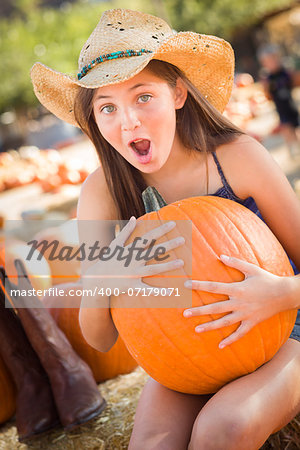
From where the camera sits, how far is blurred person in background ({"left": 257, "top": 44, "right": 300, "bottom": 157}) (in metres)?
7.71

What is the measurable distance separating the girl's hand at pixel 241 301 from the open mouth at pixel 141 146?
546 millimetres

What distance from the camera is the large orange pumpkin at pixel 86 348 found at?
2574 millimetres

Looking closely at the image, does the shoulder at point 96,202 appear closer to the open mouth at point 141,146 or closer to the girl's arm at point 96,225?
the girl's arm at point 96,225

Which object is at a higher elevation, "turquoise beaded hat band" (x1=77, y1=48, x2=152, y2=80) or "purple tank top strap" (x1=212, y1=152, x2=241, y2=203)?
"turquoise beaded hat band" (x1=77, y1=48, x2=152, y2=80)

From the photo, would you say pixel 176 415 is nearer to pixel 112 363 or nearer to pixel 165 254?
pixel 165 254

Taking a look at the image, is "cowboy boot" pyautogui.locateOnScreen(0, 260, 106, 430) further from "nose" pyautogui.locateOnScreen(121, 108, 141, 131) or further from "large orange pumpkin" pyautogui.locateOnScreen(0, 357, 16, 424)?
"nose" pyautogui.locateOnScreen(121, 108, 141, 131)

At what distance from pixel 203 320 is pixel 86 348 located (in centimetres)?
114

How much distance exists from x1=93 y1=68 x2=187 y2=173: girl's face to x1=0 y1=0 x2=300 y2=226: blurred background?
467 centimetres

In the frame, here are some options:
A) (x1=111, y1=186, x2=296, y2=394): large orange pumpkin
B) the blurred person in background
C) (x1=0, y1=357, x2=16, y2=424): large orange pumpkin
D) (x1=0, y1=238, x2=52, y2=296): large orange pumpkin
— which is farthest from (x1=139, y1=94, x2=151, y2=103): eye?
the blurred person in background

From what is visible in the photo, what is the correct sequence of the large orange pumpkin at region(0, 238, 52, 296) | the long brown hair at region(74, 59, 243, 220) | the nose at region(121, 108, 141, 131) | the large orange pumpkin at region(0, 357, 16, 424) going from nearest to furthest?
the nose at region(121, 108, 141, 131), the long brown hair at region(74, 59, 243, 220), the large orange pumpkin at region(0, 357, 16, 424), the large orange pumpkin at region(0, 238, 52, 296)

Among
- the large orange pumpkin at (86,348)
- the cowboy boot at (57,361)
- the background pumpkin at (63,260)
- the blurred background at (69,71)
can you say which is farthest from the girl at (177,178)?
the blurred background at (69,71)

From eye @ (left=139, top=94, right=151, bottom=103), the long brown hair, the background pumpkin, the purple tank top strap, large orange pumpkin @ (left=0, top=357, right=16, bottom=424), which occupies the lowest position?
large orange pumpkin @ (left=0, top=357, right=16, bottom=424)

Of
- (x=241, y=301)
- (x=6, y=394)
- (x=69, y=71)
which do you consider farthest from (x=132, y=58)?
(x=69, y=71)

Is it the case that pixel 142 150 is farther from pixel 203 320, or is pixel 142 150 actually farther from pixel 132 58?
pixel 203 320
